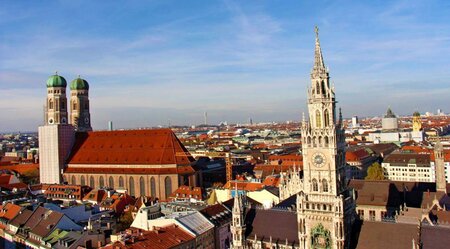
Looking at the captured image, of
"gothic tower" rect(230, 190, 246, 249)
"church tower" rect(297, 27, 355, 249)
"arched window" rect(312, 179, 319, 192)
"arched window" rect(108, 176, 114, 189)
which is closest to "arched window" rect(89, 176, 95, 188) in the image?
"arched window" rect(108, 176, 114, 189)

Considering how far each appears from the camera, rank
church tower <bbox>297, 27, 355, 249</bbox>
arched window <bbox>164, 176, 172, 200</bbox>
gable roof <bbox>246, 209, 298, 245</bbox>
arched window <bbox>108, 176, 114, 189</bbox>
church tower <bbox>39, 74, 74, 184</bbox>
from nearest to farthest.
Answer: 1. church tower <bbox>297, 27, 355, 249</bbox>
2. gable roof <bbox>246, 209, 298, 245</bbox>
3. arched window <bbox>164, 176, 172, 200</bbox>
4. arched window <bbox>108, 176, 114, 189</bbox>
5. church tower <bbox>39, 74, 74, 184</bbox>

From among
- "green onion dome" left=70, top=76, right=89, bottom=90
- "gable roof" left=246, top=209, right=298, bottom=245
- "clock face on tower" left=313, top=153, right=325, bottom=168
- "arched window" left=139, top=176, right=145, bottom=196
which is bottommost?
"arched window" left=139, top=176, right=145, bottom=196

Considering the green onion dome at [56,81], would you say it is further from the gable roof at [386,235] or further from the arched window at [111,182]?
the gable roof at [386,235]

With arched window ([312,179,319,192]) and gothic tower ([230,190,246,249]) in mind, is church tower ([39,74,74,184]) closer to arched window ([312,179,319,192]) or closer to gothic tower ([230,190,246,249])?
gothic tower ([230,190,246,249])

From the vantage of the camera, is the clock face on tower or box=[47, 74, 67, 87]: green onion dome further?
box=[47, 74, 67, 87]: green onion dome

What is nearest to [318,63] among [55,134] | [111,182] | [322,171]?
[322,171]

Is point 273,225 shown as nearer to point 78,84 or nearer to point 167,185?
point 167,185

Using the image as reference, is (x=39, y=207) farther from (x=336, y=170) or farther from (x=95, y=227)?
(x=336, y=170)

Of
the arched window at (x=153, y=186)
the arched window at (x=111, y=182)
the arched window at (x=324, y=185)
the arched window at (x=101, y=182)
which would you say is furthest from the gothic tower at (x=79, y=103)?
the arched window at (x=324, y=185)
